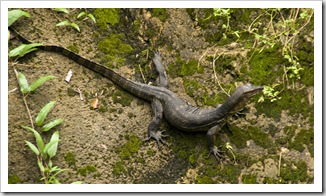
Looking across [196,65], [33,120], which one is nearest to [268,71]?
[196,65]

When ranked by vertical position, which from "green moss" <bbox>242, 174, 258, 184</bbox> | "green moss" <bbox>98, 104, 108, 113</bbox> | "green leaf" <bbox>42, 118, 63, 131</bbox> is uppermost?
"green moss" <bbox>98, 104, 108, 113</bbox>

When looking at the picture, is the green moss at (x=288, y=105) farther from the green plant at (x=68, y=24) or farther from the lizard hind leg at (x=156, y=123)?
the green plant at (x=68, y=24)

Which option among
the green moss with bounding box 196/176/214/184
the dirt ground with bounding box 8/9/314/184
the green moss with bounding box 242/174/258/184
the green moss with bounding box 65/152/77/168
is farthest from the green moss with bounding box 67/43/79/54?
the green moss with bounding box 242/174/258/184

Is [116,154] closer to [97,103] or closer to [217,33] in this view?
[97,103]

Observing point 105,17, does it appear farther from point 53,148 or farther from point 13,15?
point 53,148

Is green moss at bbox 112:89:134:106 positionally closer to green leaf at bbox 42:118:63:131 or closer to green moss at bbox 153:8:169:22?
green leaf at bbox 42:118:63:131

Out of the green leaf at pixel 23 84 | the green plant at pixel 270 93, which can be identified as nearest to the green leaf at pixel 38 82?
the green leaf at pixel 23 84
